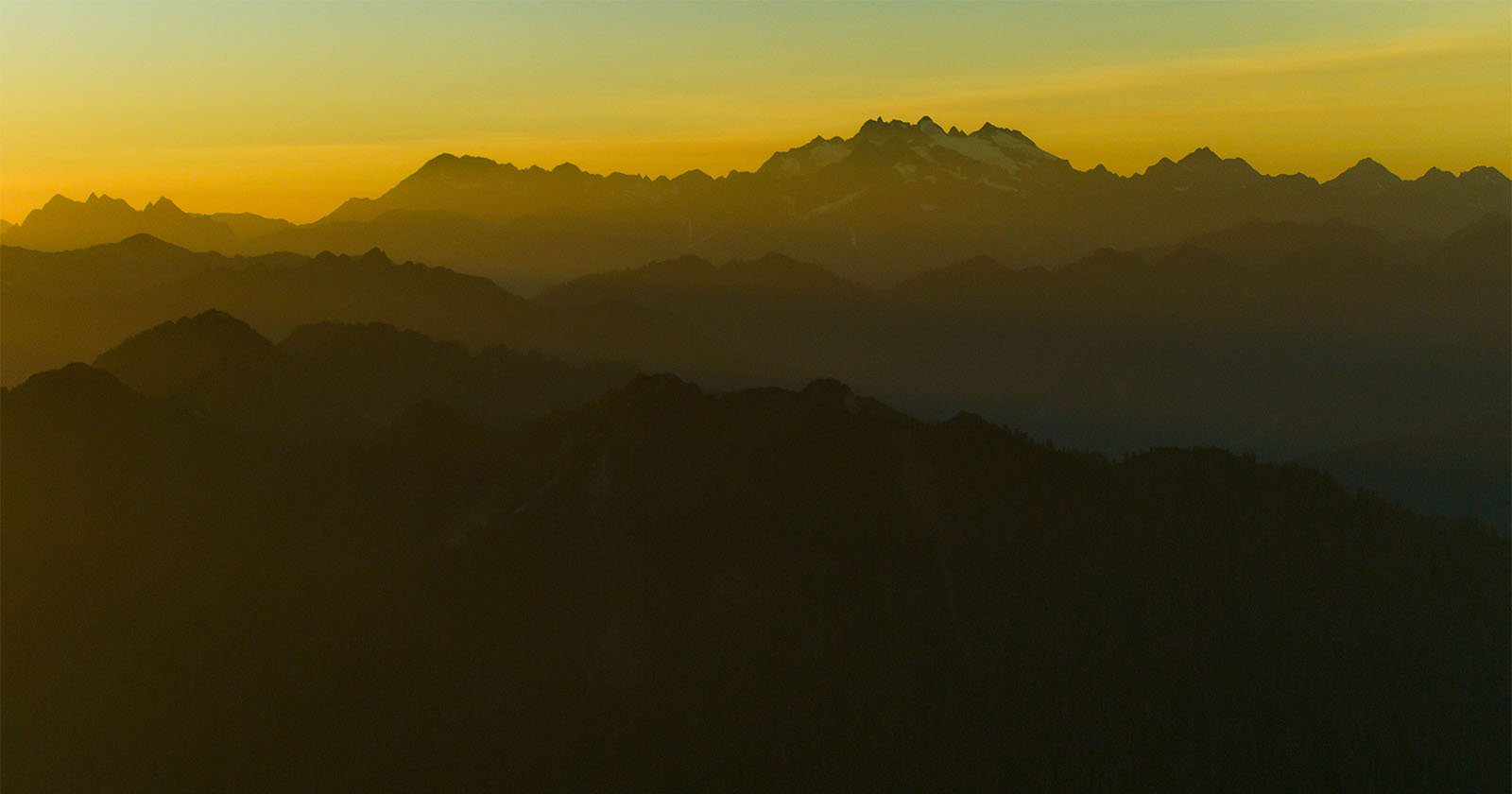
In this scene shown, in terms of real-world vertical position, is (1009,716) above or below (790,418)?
below

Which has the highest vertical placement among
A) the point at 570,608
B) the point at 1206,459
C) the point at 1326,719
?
the point at 1206,459

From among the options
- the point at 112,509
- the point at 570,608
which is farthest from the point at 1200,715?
the point at 112,509

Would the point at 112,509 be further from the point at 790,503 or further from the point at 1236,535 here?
the point at 1236,535

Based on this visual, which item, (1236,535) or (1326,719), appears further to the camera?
(1236,535)

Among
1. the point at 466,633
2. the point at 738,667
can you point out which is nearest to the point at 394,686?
the point at 466,633

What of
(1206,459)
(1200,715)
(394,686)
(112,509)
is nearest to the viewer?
(1200,715)

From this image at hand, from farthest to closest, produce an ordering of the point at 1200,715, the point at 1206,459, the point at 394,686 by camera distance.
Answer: the point at 1206,459 < the point at 394,686 < the point at 1200,715
